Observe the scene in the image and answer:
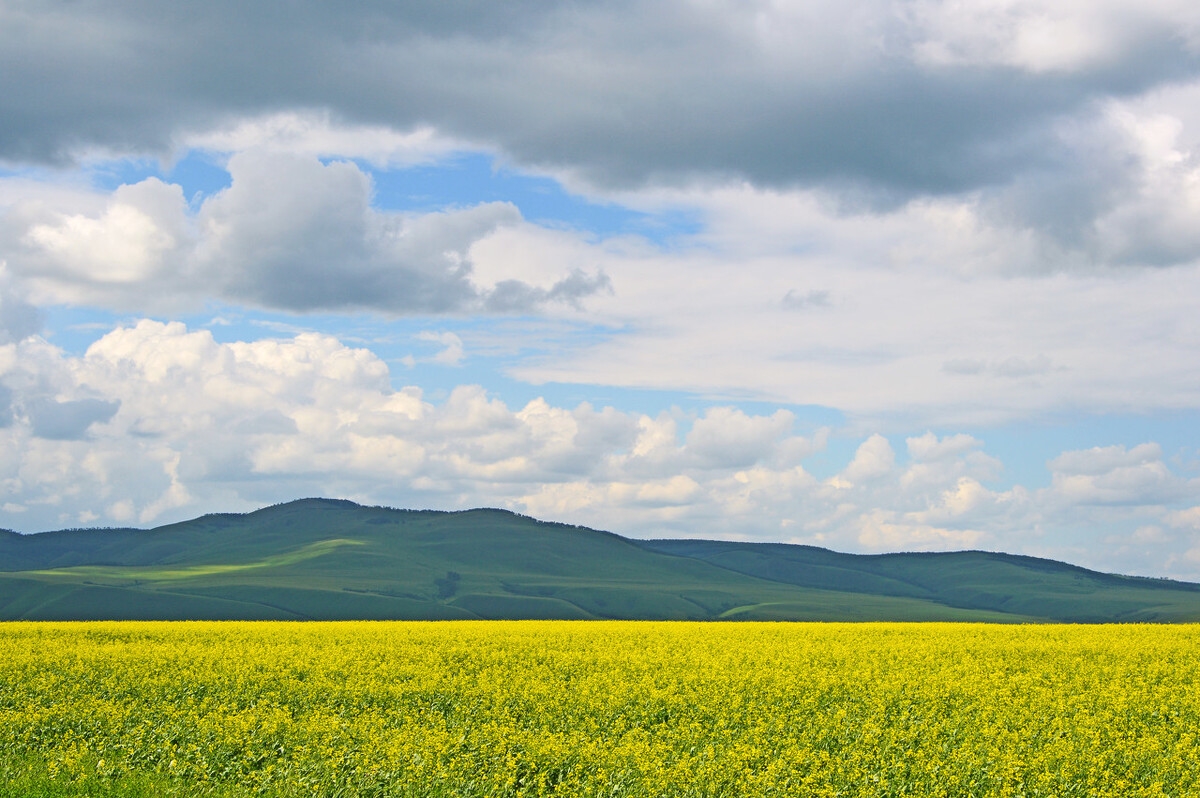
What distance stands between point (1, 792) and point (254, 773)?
4243 millimetres

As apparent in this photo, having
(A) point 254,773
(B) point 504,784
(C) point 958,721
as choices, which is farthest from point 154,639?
(C) point 958,721

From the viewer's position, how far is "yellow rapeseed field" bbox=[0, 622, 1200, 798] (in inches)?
789

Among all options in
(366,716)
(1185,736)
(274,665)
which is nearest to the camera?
(1185,736)

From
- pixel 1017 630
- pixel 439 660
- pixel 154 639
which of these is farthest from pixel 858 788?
pixel 154 639

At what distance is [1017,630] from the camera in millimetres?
46312

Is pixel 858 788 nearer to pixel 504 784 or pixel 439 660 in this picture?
pixel 504 784

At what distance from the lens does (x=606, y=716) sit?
26.2 metres

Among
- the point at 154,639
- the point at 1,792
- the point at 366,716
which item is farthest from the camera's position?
the point at 154,639

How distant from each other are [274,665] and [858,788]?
19904mm

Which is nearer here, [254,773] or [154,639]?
[254,773]

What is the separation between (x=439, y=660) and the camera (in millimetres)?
35000

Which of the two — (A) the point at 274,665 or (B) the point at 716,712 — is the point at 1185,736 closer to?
(B) the point at 716,712

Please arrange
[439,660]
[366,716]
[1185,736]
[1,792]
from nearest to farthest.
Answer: [1,792] → [1185,736] → [366,716] → [439,660]

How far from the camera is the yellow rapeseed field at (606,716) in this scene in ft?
65.8
